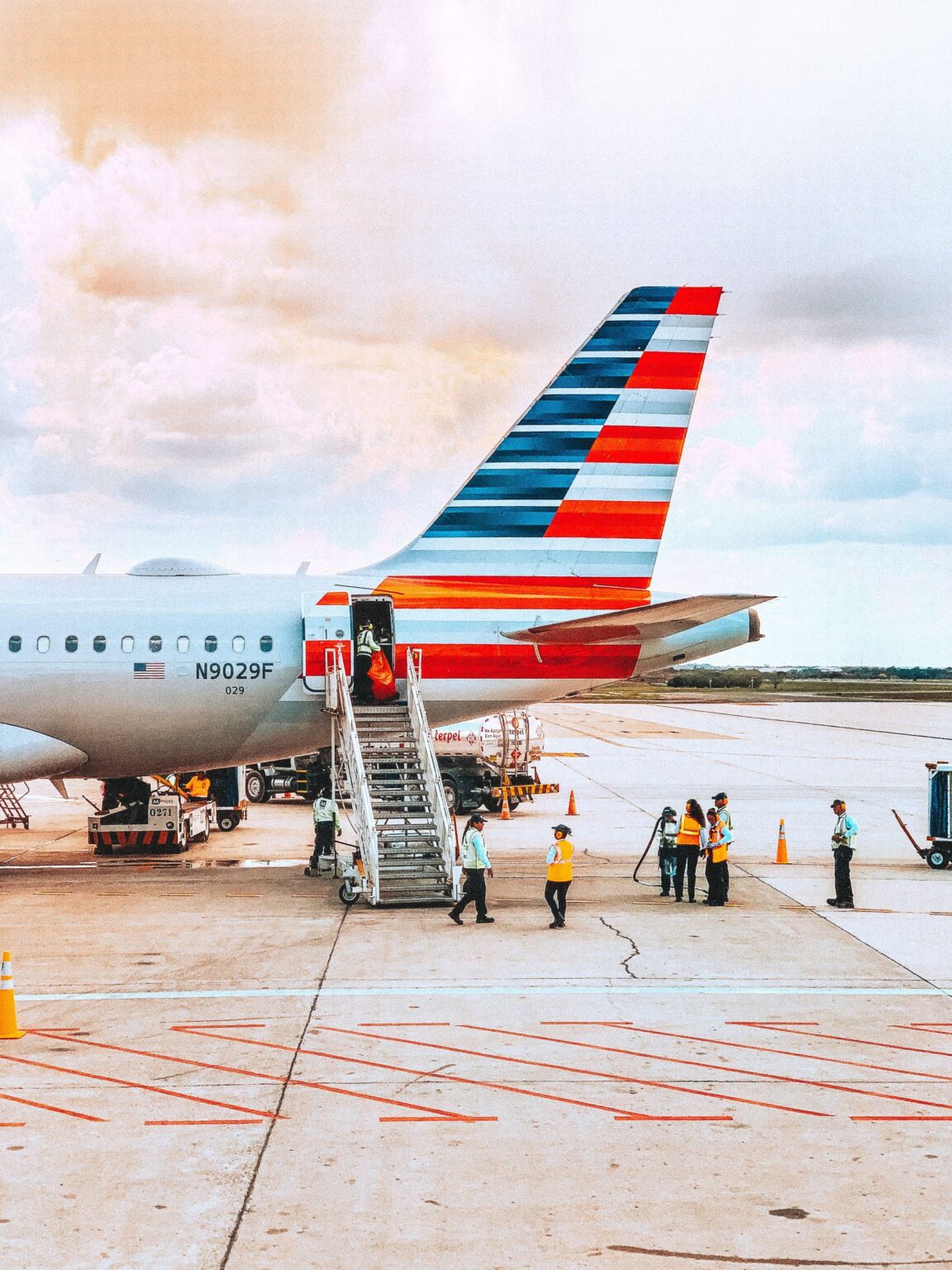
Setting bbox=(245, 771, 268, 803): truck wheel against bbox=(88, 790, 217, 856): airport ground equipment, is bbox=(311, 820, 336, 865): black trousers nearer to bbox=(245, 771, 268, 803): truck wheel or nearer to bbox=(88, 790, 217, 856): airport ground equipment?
bbox=(88, 790, 217, 856): airport ground equipment

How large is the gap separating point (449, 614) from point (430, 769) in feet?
12.5

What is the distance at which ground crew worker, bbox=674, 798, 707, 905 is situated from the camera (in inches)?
873

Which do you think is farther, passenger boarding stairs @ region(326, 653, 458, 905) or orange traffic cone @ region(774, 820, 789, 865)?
orange traffic cone @ region(774, 820, 789, 865)

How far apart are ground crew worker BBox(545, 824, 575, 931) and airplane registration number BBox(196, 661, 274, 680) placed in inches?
324

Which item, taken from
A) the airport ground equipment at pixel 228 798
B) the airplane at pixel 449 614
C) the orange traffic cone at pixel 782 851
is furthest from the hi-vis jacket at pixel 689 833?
the airport ground equipment at pixel 228 798

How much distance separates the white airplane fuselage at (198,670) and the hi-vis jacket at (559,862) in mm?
6353

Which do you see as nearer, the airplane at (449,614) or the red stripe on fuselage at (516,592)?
the airplane at (449,614)

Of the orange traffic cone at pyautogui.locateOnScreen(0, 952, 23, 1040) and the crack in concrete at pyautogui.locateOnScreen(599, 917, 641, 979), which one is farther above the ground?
the orange traffic cone at pyautogui.locateOnScreen(0, 952, 23, 1040)

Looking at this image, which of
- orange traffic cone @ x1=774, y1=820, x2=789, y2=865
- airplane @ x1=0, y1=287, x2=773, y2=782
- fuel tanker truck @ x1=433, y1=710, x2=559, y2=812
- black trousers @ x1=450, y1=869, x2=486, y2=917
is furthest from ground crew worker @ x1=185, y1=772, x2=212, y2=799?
black trousers @ x1=450, y1=869, x2=486, y2=917

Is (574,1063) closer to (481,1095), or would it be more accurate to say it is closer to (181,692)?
(481,1095)

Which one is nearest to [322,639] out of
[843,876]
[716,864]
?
[716,864]

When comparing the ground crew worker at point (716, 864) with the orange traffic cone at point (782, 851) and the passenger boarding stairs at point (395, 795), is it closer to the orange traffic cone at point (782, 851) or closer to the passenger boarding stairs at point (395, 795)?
the passenger boarding stairs at point (395, 795)

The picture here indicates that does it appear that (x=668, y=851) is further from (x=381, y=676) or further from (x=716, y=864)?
(x=381, y=676)

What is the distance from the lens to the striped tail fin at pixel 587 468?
2688cm
